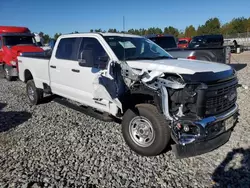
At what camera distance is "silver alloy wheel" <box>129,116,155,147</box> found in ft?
12.2

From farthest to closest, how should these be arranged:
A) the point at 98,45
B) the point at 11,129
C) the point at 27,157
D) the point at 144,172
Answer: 1. the point at 11,129
2. the point at 98,45
3. the point at 27,157
4. the point at 144,172

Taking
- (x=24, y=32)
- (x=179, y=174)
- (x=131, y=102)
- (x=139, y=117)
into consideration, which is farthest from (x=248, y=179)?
(x=24, y=32)

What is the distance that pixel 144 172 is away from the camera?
3436mm

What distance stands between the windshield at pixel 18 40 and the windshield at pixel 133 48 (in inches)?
379

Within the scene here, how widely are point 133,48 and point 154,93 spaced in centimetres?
163

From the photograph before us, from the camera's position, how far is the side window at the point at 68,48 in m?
5.19

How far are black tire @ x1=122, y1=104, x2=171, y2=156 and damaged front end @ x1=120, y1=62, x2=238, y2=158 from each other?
0.55ft

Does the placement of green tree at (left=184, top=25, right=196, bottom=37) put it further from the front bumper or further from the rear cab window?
the front bumper

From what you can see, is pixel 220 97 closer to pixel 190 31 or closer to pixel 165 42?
pixel 165 42

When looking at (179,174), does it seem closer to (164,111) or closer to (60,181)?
(164,111)

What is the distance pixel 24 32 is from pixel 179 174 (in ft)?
43.3

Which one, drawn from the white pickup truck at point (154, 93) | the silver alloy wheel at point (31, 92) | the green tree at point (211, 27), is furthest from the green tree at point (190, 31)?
the white pickup truck at point (154, 93)

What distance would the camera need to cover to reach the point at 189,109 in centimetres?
340

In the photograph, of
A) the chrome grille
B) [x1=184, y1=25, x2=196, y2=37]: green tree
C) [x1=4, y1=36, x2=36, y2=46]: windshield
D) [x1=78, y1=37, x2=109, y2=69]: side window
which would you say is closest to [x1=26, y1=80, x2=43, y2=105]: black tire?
[x1=78, y1=37, x2=109, y2=69]: side window
